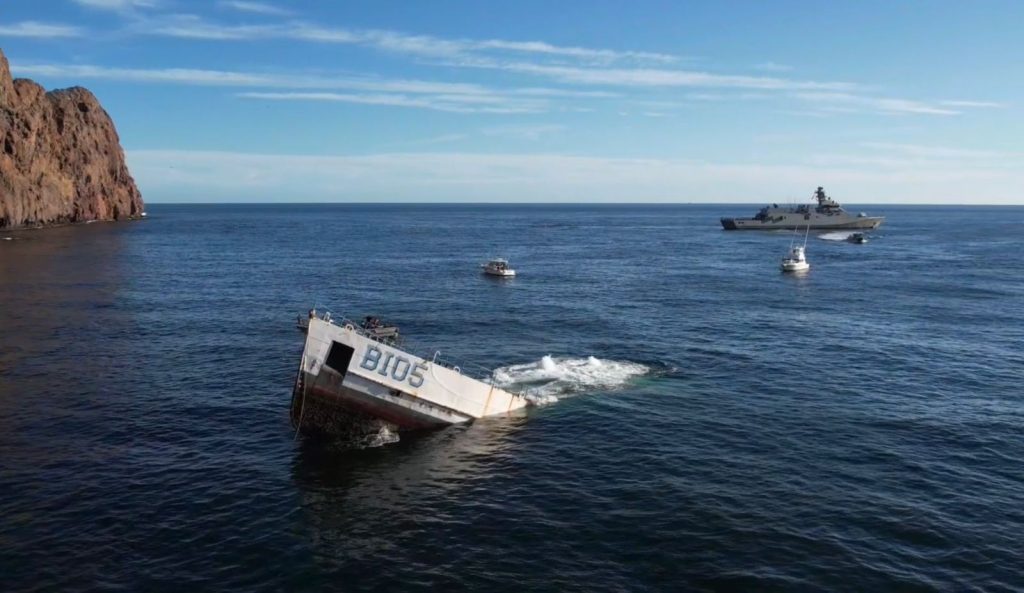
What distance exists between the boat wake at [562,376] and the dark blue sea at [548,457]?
285mm

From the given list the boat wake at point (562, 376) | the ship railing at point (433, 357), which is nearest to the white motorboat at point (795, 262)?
the boat wake at point (562, 376)

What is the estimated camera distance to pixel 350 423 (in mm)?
39875

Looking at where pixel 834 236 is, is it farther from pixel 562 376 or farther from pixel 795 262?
pixel 562 376

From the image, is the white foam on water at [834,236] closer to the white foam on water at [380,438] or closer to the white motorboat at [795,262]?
the white motorboat at [795,262]

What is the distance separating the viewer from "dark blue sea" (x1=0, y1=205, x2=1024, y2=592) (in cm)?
2681

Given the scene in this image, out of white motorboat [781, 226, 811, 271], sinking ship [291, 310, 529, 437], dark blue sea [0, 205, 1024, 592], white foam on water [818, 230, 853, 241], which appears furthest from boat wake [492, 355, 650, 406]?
white foam on water [818, 230, 853, 241]

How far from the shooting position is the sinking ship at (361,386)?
3875cm

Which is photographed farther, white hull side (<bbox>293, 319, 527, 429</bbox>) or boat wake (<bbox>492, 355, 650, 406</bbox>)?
boat wake (<bbox>492, 355, 650, 406</bbox>)

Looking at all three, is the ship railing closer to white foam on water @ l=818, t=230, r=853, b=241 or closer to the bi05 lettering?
the bi05 lettering

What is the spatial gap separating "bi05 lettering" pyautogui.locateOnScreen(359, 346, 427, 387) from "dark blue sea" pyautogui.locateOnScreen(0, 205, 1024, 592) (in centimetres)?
352

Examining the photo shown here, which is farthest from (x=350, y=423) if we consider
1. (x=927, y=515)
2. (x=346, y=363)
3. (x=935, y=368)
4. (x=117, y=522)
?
(x=935, y=368)

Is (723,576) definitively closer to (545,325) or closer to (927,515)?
(927,515)

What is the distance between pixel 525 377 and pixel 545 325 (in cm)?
1919

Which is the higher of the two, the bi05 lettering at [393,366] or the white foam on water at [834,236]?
the white foam on water at [834,236]
